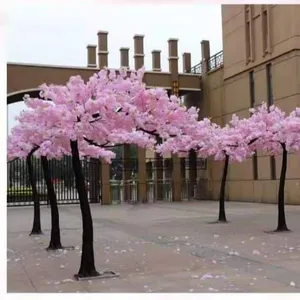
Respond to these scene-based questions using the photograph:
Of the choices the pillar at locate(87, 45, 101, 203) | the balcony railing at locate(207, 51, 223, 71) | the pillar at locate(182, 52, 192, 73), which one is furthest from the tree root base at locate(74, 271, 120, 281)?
the pillar at locate(182, 52, 192, 73)

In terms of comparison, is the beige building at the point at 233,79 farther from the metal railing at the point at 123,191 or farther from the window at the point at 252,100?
the metal railing at the point at 123,191

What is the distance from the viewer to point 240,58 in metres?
22.0

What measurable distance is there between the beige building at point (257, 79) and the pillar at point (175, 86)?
1699mm

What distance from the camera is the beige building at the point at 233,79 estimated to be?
19188mm

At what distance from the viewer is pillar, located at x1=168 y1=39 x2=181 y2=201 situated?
24623 mm

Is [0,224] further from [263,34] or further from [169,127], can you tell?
[263,34]

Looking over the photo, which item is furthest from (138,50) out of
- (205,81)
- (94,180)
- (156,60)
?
(94,180)

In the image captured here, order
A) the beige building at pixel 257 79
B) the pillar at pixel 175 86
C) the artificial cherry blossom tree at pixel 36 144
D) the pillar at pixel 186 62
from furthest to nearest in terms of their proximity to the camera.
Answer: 1. the pillar at pixel 186 62
2. the pillar at pixel 175 86
3. the beige building at pixel 257 79
4. the artificial cherry blossom tree at pixel 36 144

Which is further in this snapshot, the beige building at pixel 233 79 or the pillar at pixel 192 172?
the pillar at pixel 192 172

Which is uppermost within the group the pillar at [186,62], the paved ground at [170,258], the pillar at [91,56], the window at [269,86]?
the pillar at [186,62]

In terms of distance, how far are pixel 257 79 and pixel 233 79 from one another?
6.64 ft

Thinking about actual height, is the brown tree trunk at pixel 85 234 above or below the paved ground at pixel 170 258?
above

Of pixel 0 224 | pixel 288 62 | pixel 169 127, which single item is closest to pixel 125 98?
pixel 169 127

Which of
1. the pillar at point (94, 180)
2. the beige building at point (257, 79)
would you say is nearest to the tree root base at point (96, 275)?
the beige building at point (257, 79)
